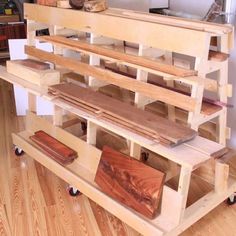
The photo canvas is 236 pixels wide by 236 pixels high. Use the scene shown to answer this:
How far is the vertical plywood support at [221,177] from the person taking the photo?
1792 mm

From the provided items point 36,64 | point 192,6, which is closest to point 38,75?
point 36,64

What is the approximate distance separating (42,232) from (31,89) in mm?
802

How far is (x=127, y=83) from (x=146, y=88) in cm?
12

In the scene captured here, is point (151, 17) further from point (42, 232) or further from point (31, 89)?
point (42, 232)

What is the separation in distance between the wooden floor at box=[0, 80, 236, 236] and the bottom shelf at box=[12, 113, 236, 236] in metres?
0.11

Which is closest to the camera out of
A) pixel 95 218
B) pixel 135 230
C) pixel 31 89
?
pixel 135 230

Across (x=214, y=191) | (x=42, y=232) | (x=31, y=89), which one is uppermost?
(x=31, y=89)

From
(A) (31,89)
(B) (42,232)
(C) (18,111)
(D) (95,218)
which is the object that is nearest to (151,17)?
(A) (31,89)

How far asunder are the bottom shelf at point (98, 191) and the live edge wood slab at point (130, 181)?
4 cm

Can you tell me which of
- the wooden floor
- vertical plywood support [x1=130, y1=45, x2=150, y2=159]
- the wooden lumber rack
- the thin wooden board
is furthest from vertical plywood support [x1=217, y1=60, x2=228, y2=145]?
the thin wooden board

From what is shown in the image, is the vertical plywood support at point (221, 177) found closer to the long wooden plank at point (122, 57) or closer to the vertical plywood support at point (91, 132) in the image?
the long wooden plank at point (122, 57)

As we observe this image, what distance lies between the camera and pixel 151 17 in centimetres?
184

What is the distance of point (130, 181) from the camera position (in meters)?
1.72

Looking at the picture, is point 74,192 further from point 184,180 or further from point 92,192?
point 184,180
